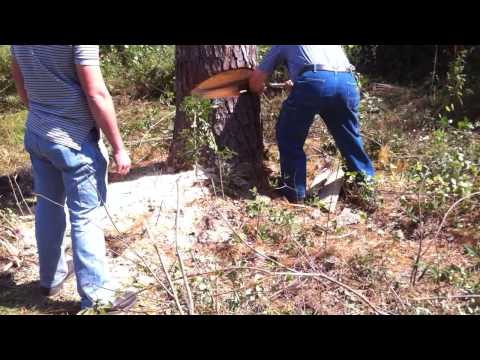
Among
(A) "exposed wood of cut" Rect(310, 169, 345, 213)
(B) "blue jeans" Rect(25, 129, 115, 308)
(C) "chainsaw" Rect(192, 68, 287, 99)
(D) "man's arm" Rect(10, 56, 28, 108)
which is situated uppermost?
(D) "man's arm" Rect(10, 56, 28, 108)

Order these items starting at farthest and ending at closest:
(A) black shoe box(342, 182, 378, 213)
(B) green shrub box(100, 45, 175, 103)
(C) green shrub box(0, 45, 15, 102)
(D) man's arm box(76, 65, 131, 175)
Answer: (C) green shrub box(0, 45, 15, 102) → (B) green shrub box(100, 45, 175, 103) → (A) black shoe box(342, 182, 378, 213) → (D) man's arm box(76, 65, 131, 175)

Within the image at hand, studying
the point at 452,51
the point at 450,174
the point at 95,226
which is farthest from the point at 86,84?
the point at 452,51

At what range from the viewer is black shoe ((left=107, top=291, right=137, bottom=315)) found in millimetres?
2904

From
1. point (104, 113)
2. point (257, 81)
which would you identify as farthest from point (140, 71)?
point (104, 113)

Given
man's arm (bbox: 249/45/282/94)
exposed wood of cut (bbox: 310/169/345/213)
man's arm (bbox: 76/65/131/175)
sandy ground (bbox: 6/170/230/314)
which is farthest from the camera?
exposed wood of cut (bbox: 310/169/345/213)

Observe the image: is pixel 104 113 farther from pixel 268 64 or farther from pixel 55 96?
pixel 268 64

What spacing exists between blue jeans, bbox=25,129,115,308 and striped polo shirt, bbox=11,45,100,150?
0.19ft

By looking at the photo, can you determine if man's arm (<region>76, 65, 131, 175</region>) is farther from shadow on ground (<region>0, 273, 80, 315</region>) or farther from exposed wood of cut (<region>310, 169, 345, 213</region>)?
exposed wood of cut (<region>310, 169, 345, 213</region>)

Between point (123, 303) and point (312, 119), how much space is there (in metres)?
2.00

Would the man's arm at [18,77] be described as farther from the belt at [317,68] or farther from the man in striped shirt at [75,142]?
the belt at [317,68]

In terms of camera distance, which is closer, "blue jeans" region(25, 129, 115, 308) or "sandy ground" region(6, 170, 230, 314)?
"blue jeans" region(25, 129, 115, 308)

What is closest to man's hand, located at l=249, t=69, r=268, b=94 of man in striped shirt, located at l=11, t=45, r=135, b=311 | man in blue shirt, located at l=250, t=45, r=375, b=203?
man in blue shirt, located at l=250, t=45, r=375, b=203

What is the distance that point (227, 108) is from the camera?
4.30 m

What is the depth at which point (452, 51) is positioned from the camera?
6125mm
